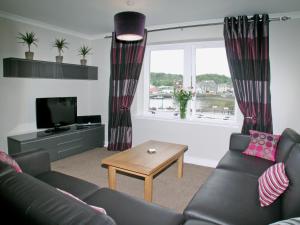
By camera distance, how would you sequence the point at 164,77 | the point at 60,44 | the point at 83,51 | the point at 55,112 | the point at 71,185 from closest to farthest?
the point at 71,185 < the point at 55,112 < the point at 60,44 < the point at 164,77 < the point at 83,51

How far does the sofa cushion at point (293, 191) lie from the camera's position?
Result: 4.85 feet

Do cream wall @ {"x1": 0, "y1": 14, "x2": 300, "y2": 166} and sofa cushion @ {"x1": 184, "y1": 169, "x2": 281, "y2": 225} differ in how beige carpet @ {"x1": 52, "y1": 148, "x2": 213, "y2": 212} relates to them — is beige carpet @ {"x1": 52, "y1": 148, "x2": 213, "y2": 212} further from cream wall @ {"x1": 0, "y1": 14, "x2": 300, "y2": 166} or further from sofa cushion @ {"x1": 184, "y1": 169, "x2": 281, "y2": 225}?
sofa cushion @ {"x1": 184, "y1": 169, "x2": 281, "y2": 225}

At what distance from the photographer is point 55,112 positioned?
4160mm

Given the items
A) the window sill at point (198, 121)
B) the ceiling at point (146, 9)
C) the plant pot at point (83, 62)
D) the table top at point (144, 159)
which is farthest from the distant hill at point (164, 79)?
the table top at point (144, 159)

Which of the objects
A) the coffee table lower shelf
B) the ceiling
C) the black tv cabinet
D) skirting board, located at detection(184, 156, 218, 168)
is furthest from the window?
the coffee table lower shelf

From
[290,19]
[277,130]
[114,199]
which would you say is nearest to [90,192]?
[114,199]

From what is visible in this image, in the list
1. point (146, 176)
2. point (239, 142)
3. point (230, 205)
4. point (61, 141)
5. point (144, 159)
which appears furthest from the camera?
point (61, 141)

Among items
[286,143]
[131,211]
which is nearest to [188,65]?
[286,143]

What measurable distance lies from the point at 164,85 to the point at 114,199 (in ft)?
10.3

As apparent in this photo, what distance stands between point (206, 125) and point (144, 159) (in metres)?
1.63

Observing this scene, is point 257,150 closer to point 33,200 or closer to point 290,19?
point 290,19

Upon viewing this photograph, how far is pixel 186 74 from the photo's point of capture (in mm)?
4281

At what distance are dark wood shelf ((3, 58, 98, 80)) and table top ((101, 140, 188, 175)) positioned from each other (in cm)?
219

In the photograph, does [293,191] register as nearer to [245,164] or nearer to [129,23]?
[245,164]
